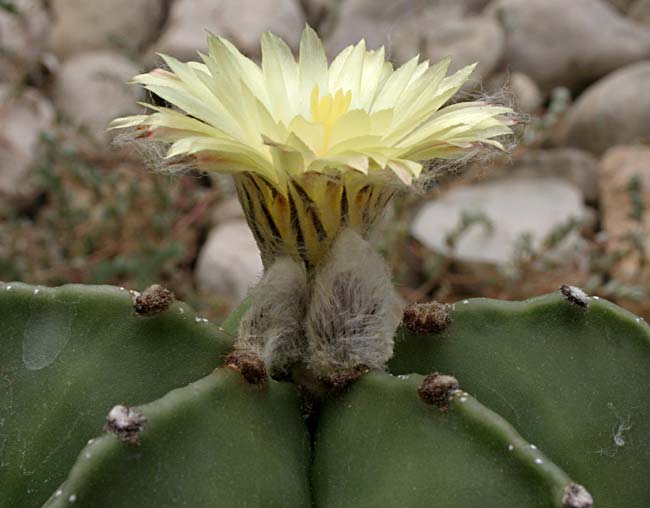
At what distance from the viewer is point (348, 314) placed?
0.55 meters

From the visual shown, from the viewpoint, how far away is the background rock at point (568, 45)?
10.1 ft

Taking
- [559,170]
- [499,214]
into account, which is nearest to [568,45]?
[559,170]

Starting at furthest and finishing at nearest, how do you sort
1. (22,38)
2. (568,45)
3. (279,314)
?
(568,45) → (22,38) → (279,314)

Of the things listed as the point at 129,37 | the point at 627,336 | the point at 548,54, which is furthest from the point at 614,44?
the point at 627,336

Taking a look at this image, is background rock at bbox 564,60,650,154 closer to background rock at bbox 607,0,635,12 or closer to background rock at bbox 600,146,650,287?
background rock at bbox 600,146,650,287

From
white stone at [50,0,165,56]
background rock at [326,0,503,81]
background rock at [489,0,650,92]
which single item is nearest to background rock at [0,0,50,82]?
white stone at [50,0,165,56]

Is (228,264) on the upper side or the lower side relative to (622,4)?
lower

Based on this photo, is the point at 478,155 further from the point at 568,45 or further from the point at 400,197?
the point at 568,45

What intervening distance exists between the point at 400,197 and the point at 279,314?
3.68 feet

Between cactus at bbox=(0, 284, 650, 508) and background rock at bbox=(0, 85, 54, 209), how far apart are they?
1.88 meters

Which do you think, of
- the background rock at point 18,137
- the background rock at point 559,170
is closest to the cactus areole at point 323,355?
the background rock at point 18,137

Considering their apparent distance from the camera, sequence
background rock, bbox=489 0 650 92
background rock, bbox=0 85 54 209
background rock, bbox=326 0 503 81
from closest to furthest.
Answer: background rock, bbox=0 85 54 209, background rock, bbox=326 0 503 81, background rock, bbox=489 0 650 92

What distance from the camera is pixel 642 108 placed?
2.65 metres

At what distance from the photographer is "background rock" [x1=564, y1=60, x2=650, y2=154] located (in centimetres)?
267
